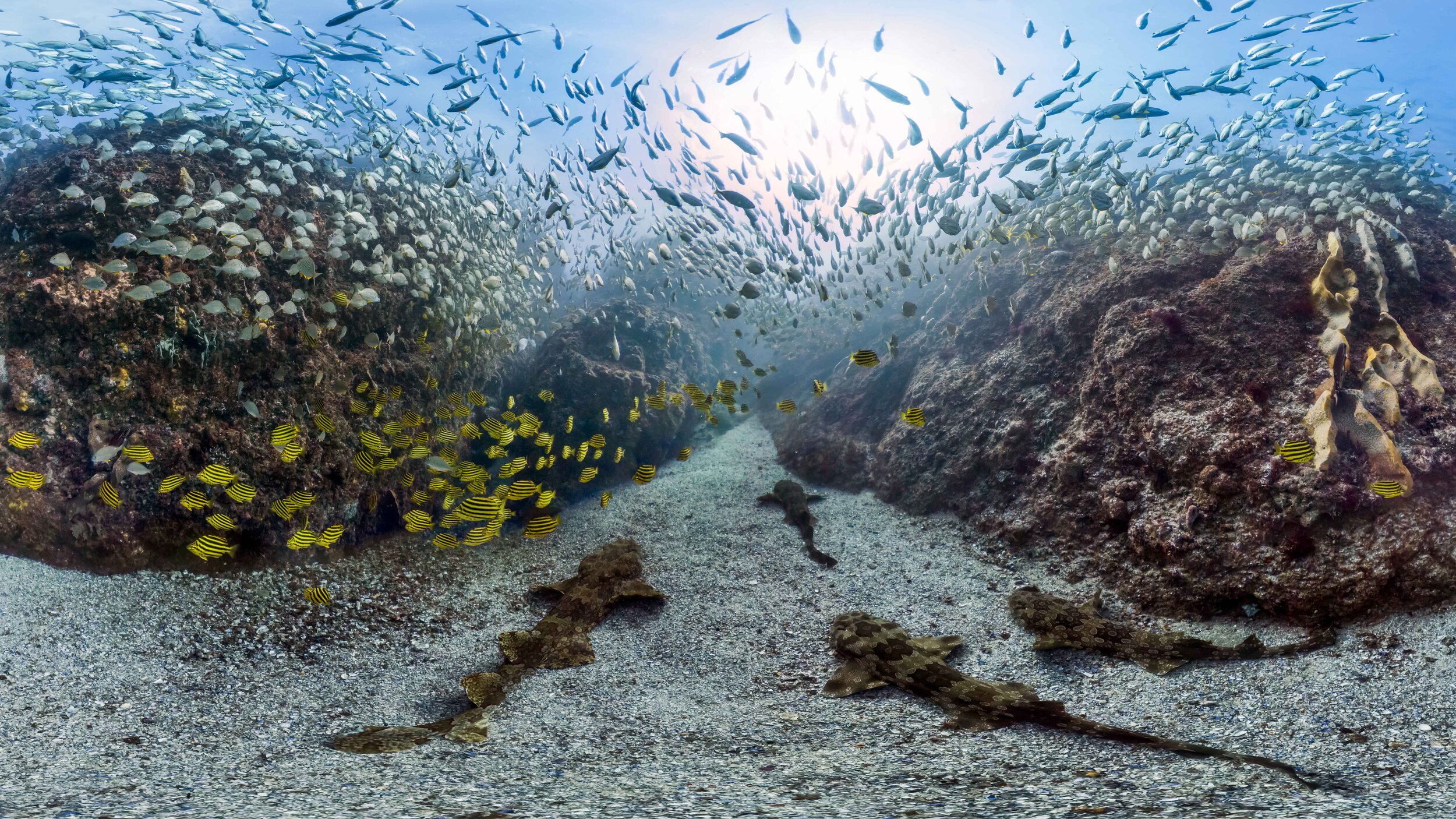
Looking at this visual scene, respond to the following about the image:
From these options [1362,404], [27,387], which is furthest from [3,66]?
[1362,404]

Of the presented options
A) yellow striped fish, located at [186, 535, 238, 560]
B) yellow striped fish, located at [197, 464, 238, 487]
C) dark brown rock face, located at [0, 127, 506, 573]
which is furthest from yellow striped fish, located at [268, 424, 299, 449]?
yellow striped fish, located at [186, 535, 238, 560]

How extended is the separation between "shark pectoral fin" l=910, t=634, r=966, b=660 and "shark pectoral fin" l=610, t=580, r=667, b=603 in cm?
288

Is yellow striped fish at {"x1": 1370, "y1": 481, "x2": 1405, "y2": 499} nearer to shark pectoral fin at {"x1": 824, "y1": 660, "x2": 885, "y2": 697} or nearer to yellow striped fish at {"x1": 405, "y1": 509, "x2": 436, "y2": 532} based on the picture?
shark pectoral fin at {"x1": 824, "y1": 660, "x2": 885, "y2": 697}

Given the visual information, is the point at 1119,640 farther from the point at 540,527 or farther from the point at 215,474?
the point at 215,474

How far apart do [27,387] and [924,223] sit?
1264 cm

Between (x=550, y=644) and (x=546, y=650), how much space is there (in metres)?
0.09

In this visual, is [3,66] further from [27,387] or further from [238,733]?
[238,733]

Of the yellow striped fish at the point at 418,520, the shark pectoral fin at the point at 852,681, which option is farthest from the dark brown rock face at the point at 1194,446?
the yellow striped fish at the point at 418,520

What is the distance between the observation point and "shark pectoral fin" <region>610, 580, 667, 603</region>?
617 cm

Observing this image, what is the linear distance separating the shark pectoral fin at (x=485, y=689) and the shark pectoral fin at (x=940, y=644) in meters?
3.60

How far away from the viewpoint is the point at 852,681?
180 inches

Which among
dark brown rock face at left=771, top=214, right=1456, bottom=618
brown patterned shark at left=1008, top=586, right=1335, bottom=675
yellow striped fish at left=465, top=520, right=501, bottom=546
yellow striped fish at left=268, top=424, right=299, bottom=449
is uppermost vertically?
dark brown rock face at left=771, top=214, right=1456, bottom=618

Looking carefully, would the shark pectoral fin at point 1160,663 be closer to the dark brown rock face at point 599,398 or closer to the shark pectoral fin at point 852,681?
the shark pectoral fin at point 852,681

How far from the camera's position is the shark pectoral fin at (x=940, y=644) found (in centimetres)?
498
